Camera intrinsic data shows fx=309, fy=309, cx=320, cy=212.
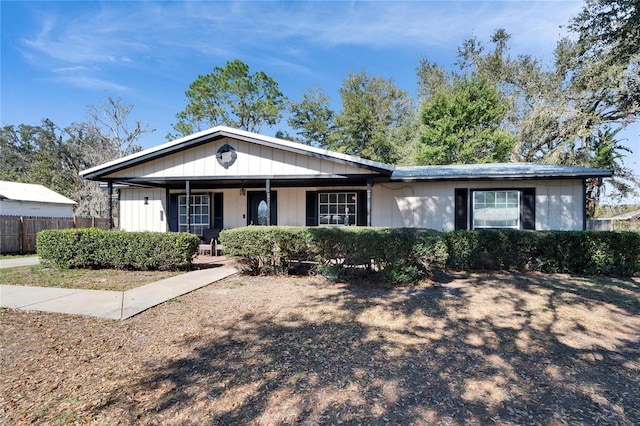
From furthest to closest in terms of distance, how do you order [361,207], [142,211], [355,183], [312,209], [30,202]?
[30,202], [142,211], [312,209], [361,207], [355,183]

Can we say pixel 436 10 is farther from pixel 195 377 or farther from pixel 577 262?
pixel 195 377

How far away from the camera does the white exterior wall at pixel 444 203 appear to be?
9.02 m

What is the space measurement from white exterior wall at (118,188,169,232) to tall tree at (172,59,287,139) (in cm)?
1755

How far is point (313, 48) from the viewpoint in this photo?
18.0 metres

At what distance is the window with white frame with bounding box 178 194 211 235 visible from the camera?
12.6 m

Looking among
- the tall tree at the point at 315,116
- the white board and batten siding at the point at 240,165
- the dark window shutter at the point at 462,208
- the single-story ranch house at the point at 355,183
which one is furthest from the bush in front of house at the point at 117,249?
the tall tree at the point at 315,116

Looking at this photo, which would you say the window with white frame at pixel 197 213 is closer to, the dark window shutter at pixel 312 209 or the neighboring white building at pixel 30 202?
the dark window shutter at pixel 312 209

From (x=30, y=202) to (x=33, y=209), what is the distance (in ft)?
1.91

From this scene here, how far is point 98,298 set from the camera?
5.26 meters

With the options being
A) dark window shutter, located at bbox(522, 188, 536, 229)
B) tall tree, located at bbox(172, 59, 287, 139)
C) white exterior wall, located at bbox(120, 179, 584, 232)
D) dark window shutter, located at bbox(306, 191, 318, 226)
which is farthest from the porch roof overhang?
tall tree, located at bbox(172, 59, 287, 139)

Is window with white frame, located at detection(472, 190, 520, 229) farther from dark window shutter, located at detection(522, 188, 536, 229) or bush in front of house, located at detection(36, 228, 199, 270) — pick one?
bush in front of house, located at detection(36, 228, 199, 270)

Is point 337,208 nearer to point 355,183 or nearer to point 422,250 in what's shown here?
point 355,183

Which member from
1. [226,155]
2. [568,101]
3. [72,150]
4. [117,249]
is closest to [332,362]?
[117,249]

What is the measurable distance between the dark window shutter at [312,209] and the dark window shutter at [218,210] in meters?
3.63
